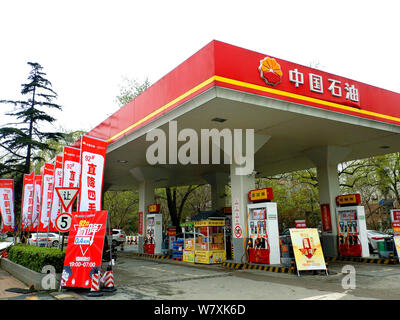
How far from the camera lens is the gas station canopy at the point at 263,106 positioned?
9.10 m

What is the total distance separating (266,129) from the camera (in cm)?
1230

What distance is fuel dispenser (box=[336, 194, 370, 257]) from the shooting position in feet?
46.3

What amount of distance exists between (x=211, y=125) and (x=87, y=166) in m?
4.45

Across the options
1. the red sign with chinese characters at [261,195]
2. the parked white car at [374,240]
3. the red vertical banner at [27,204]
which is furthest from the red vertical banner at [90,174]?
the parked white car at [374,240]

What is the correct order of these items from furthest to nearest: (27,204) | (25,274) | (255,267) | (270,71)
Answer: (27,204), (255,267), (25,274), (270,71)

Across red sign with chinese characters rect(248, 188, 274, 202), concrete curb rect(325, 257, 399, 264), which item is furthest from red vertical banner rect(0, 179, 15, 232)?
concrete curb rect(325, 257, 399, 264)

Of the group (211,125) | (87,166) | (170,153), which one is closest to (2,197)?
(170,153)

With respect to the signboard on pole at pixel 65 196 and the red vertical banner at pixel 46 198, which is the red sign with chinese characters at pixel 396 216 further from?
the red vertical banner at pixel 46 198

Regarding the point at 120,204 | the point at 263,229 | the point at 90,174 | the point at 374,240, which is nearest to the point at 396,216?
the point at 374,240

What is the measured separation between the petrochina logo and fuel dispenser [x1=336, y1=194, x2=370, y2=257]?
25.3 ft

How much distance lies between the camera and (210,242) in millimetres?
13977

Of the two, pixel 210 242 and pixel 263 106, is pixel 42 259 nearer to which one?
pixel 210 242

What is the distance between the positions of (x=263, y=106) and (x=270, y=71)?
1088mm
